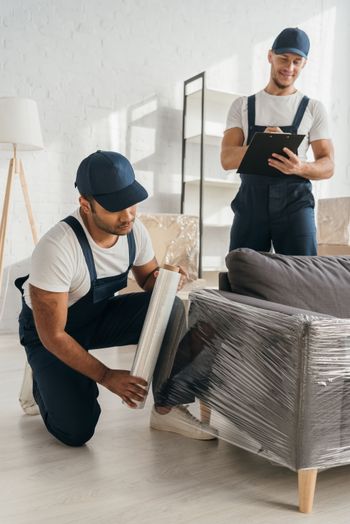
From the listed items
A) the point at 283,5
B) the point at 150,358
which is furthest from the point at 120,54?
the point at 150,358

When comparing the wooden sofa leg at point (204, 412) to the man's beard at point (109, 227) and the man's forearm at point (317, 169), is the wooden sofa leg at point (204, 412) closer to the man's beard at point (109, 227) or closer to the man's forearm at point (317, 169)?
the man's beard at point (109, 227)

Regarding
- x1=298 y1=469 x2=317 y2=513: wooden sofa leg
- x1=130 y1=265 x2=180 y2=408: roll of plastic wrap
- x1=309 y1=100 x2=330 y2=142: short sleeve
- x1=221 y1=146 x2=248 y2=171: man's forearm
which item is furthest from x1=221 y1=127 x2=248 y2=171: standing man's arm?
x1=298 y1=469 x2=317 y2=513: wooden sofa leg

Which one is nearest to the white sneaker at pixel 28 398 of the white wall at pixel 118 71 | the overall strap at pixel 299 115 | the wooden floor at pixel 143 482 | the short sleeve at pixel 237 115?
the wooden floor at pixel 143 482

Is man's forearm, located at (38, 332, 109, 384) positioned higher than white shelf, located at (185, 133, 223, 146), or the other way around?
white shelf, located at (185, 133, 223, 146)

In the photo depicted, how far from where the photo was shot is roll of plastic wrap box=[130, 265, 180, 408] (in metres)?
1.60

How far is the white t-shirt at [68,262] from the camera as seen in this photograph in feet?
5.15

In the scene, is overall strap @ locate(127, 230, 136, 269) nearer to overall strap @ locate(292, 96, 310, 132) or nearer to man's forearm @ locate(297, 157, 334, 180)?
man's forearm @ locate(297, 157, 334, 180)

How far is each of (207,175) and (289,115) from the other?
212 cm

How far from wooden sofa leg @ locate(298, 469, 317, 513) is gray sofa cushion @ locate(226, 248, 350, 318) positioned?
1.67 ft

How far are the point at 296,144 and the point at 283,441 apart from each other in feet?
3.57

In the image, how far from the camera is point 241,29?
14.1ft

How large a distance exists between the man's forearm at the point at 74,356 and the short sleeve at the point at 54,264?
0.14m

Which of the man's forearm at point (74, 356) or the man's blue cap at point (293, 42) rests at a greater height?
the man's blue cap at point (293, 42)

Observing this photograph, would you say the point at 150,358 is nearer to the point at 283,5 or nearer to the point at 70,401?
the point at 70,401
